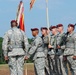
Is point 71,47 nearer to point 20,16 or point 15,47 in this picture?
point 15,47

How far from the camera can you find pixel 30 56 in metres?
15.5

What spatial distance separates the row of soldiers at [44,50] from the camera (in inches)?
580

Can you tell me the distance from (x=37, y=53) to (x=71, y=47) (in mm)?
1294

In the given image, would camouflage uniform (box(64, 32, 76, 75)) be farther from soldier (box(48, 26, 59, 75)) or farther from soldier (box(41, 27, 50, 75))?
soldier (box(41, 27, 50, 75))

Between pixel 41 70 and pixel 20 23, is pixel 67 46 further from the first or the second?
pixel 20 23

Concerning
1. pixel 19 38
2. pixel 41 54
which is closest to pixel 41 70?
pixel 41 54

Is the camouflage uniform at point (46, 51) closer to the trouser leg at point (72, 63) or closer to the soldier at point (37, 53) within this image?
the soldier at point (37, 53)

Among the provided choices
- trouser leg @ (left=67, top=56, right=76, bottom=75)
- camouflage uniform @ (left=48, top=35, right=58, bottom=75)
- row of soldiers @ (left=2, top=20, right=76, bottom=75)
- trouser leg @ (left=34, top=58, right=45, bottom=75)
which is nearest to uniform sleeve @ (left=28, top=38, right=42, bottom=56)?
row of soldiers @ (left=2, top=20, right=76, bottom=75)

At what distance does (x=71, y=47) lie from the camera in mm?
14984

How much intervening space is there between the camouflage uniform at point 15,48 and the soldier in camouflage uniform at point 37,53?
2.00 ft

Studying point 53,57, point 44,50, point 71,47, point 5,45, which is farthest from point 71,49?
point 5,45

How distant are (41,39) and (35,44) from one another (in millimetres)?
336

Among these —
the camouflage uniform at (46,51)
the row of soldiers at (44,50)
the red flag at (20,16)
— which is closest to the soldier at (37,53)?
the row of soldiers at (44,50)

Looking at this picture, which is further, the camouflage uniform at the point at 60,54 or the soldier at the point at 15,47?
the camouflage uniform at the point at 60,54
